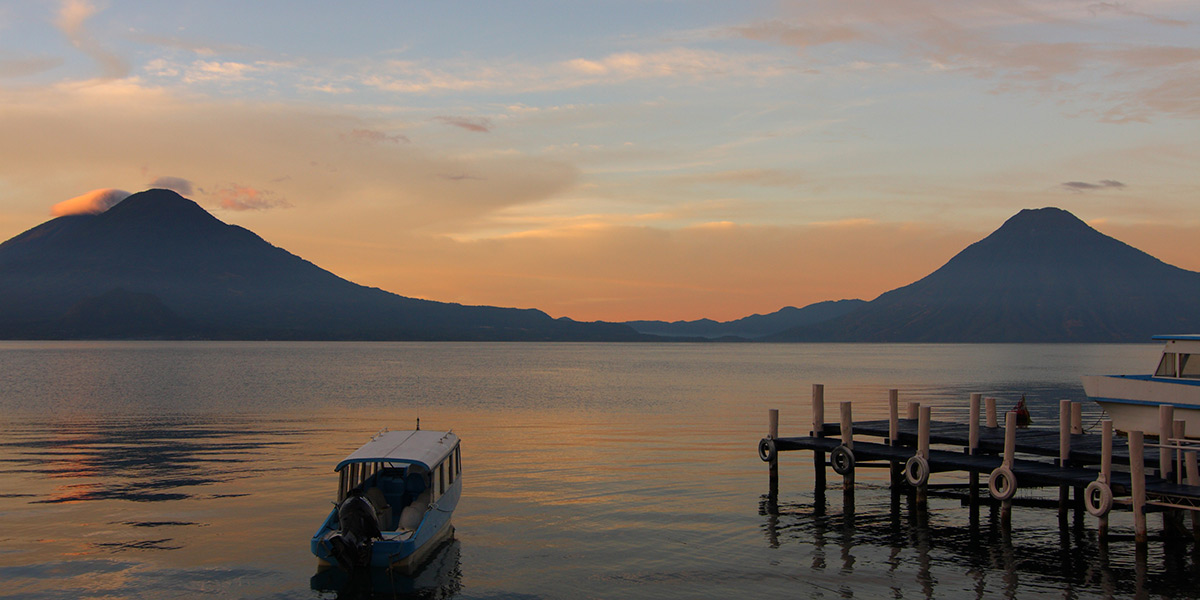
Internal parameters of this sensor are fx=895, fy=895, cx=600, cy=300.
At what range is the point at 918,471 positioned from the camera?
100 ft

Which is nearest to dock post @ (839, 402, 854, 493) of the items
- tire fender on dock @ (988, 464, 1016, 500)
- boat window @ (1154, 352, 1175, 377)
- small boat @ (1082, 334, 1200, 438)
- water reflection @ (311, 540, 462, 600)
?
tire fender on dock @ (988, 464, 1016, 500)

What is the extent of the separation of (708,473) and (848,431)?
292 inches

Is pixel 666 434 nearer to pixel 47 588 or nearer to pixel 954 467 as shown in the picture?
pixel 954 467

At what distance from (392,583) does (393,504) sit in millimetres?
4678

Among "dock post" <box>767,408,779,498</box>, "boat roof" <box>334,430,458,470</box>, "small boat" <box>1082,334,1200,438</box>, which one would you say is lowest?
"dock post" <box>767,408,779,498</box>

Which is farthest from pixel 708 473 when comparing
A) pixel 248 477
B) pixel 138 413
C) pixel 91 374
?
pixel 91 374

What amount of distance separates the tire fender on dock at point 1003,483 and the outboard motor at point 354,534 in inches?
727

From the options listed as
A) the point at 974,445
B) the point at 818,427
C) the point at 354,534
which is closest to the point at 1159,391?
the point at 974,445

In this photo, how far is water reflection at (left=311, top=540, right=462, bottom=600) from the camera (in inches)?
885

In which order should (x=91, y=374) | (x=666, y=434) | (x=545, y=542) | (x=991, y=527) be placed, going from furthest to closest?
(x=91, y=374) → (x=666, y=434) → (x=991, y=527) → (x=545, y=542)

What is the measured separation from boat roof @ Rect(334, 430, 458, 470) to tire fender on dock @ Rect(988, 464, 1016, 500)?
17095mm

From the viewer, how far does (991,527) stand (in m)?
29.8

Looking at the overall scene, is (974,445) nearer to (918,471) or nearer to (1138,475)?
(918,471)

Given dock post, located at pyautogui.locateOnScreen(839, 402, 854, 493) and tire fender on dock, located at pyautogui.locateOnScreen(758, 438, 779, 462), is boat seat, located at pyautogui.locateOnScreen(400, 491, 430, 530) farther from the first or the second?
dock post, located at pyautogui.locateOnScreen(839, 402, 854, 493)
